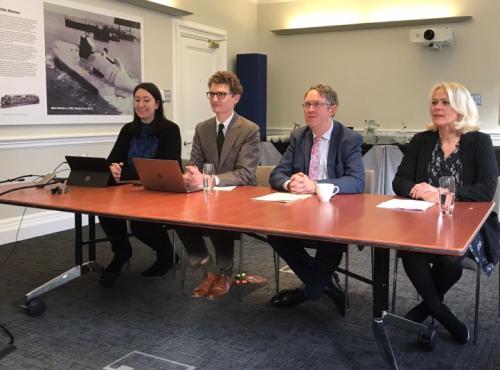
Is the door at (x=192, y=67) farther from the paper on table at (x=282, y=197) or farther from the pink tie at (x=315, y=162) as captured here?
the paper on table at (x=282, y=197)

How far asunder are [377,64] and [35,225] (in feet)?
15.4

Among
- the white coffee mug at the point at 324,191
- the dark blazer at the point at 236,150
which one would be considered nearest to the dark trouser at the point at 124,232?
the dark blazer at the point at 236,150

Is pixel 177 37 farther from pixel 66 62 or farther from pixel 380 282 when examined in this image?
pixel 380 282

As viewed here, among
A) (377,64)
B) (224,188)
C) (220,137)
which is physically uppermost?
(377,64)

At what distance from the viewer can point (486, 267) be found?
7.68 ft

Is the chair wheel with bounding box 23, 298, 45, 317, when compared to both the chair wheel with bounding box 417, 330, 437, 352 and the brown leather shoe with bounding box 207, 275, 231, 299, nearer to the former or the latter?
the brown leather shoe with bounding box 207, 275, 231, 299

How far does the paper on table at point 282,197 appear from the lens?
2.41 metres

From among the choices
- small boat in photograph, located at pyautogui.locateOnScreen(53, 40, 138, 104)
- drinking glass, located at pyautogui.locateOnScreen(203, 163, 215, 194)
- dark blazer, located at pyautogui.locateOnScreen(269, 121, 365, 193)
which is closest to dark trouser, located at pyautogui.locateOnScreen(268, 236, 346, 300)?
dark blazer, located at pyautogui.locateOnScreen(269, 121, 365, 193)

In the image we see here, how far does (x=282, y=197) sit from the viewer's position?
2.49 meters

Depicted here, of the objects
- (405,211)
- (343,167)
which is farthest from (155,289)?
(405,211)

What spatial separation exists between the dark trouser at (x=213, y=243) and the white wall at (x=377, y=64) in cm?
463

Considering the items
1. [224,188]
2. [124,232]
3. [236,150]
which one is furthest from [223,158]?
[124,232]

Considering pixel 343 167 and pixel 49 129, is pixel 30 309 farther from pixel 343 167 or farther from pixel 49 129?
pixel 49 129

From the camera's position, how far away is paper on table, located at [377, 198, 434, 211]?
219cm
